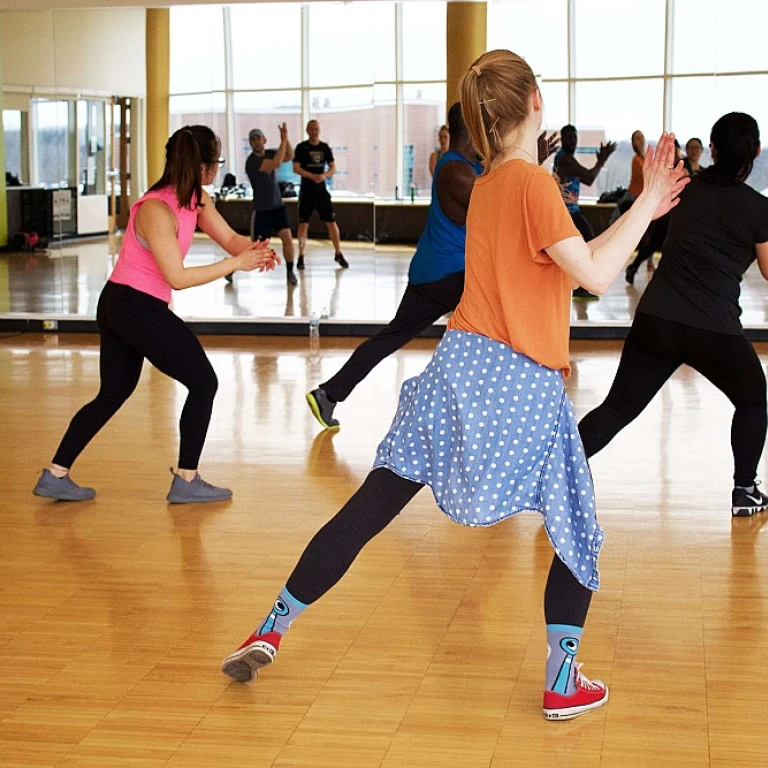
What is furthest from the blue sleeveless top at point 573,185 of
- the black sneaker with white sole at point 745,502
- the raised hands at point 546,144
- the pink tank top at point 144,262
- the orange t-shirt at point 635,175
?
the raised hands at point 546,144

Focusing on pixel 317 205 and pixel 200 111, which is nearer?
pixel 200 111

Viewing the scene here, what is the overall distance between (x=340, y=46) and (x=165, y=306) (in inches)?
211

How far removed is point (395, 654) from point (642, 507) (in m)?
1.77

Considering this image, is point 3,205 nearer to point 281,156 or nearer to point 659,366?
point 281,156

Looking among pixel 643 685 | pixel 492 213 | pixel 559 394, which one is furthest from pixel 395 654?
pixel 492 213

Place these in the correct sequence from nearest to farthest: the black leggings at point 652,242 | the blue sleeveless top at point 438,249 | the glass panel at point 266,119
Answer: the blue sleeveless top at point 438,249 < the glass panel at point 266,119 < the black leggings at point 652,242

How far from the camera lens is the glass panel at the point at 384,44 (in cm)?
940

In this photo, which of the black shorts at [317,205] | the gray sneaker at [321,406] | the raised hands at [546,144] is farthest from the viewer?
the black shorts at [317,205]

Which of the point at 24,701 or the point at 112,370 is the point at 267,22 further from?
the point at 24,701

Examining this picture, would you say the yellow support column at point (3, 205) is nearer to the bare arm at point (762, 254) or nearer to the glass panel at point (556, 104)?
the glass panel at point (556, 104)

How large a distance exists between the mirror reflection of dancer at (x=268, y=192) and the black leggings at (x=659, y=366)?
19.0ft

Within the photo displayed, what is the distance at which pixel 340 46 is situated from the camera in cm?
959

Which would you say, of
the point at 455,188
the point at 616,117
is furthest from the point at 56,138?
the point at 455,188

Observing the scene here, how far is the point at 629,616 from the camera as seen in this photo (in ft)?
11.9
